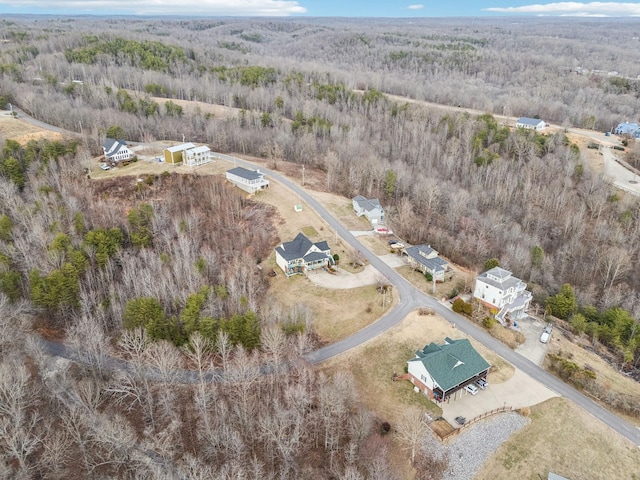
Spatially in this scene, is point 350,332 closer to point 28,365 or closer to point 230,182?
point 28,365

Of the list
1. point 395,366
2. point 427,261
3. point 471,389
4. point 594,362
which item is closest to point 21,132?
point 427,261

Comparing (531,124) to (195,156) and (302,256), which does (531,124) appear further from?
(302,256)

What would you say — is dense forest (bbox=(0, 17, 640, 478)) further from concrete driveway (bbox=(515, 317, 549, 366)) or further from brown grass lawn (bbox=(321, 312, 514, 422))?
concrete driveway (bbox=(515, 317, 549, 366))

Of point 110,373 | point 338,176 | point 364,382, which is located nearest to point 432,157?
point 338,176

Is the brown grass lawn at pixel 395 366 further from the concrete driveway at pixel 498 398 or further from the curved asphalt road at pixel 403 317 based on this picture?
the curved asphalt road at pixel 403 317

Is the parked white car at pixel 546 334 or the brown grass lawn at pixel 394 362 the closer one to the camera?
the brown grass lawn at pixel 394 362

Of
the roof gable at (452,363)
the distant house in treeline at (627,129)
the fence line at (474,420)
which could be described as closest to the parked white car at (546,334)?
the roof gable at (452,363)
